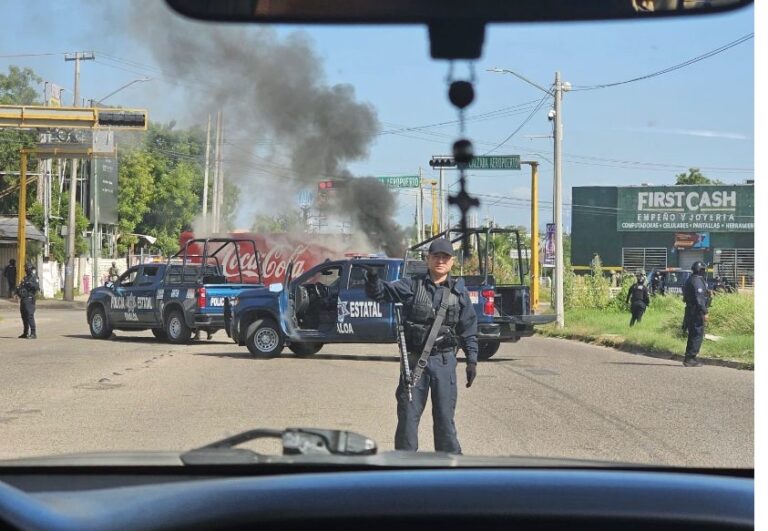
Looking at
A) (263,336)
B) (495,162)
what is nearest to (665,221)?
(495,162)

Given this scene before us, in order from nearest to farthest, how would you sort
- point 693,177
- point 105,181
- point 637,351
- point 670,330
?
1. point 693,177
2. point 105,181
3. point 637,351
4. point 670,330

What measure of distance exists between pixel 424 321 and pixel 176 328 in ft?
52.1

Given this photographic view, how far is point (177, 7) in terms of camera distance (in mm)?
2811

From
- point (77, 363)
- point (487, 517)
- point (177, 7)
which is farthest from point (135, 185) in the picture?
point (77, 363)

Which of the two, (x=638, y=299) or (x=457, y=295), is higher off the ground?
(x=457, y=295)

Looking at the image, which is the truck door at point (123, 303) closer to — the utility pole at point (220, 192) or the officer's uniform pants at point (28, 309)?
the officer's uniform pants at point (28, 309)

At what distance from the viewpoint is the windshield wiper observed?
289 centimetres

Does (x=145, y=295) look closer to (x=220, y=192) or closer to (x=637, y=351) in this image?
(x=637, y=351)

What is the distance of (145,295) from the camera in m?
25.0

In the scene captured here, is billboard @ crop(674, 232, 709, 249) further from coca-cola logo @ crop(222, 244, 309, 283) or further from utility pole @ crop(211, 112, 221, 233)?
utility pole @ crop(211, 112, 221, 233)

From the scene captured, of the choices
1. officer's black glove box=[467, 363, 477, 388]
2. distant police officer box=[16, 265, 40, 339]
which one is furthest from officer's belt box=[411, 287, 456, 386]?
distant police officer box=[16, 265, 40, 339]

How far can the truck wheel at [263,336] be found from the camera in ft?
61.6

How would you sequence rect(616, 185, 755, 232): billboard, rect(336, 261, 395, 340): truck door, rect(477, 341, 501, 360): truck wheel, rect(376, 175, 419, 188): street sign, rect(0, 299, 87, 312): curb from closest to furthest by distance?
rect(376, 175, 419, 188): street sign
rect(616, 185, 755, 232): billboard
rect(336, 261, 395, 340): truck door
rect(477, 341, 501, 360): truck wheel
rect(0, 299, 87, 312): curb

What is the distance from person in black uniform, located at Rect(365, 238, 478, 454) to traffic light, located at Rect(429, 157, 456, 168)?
4311 mm
